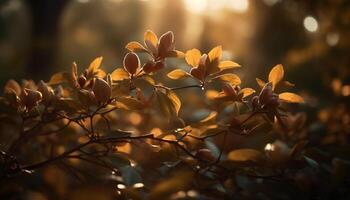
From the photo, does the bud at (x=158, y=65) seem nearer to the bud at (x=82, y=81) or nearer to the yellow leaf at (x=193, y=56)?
the yellow leaf at (x=193, y=56)

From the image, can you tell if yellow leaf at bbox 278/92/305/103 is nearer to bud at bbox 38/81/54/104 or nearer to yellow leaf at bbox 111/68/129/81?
yellow leaf at bbox 111/68/129/81

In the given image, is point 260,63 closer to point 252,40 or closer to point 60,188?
point 252,40

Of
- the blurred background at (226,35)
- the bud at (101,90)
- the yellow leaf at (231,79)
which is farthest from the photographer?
the blurred background at (226,35)

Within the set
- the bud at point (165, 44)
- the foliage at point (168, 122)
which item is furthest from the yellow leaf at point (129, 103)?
the bud at point (165, 44)

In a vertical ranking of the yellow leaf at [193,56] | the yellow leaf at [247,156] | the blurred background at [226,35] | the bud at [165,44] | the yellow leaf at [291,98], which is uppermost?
the bud at [165,44]

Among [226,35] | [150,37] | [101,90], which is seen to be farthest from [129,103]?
[226,35]

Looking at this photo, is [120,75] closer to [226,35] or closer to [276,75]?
[276,75]

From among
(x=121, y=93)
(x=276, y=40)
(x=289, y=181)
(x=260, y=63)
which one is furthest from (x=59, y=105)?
(x=276, y=40)
